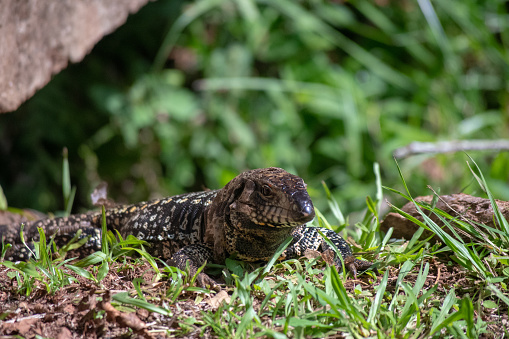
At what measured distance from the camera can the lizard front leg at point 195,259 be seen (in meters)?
3.39

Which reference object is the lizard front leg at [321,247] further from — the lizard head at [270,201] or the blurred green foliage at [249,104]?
the blurred green foliage at [249,104]

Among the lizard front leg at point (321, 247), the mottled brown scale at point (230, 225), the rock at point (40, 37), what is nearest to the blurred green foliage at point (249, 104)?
the rock at point (40, 37)

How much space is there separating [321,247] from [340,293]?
111cm

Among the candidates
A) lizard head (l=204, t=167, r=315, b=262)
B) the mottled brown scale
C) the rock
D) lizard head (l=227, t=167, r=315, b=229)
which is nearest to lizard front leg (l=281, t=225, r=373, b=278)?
the mottled brown scale

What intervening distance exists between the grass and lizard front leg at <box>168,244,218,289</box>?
0.08 m

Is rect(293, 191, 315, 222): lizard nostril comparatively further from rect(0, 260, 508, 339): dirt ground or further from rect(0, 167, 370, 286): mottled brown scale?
rect(0, 260, 508, 339): dirt ground

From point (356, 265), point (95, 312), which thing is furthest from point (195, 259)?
point (356, 265)

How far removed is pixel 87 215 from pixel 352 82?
18.4ft

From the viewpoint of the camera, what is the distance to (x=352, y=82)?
9023 mm

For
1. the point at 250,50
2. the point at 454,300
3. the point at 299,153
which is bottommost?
the point at 299,153

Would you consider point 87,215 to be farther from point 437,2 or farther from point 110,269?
point 437,2

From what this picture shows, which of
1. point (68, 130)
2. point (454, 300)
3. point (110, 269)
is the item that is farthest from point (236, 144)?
point (454, 300)

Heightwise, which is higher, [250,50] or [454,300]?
[250,50]

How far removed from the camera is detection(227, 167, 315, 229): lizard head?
Answer: 10.9 feet
